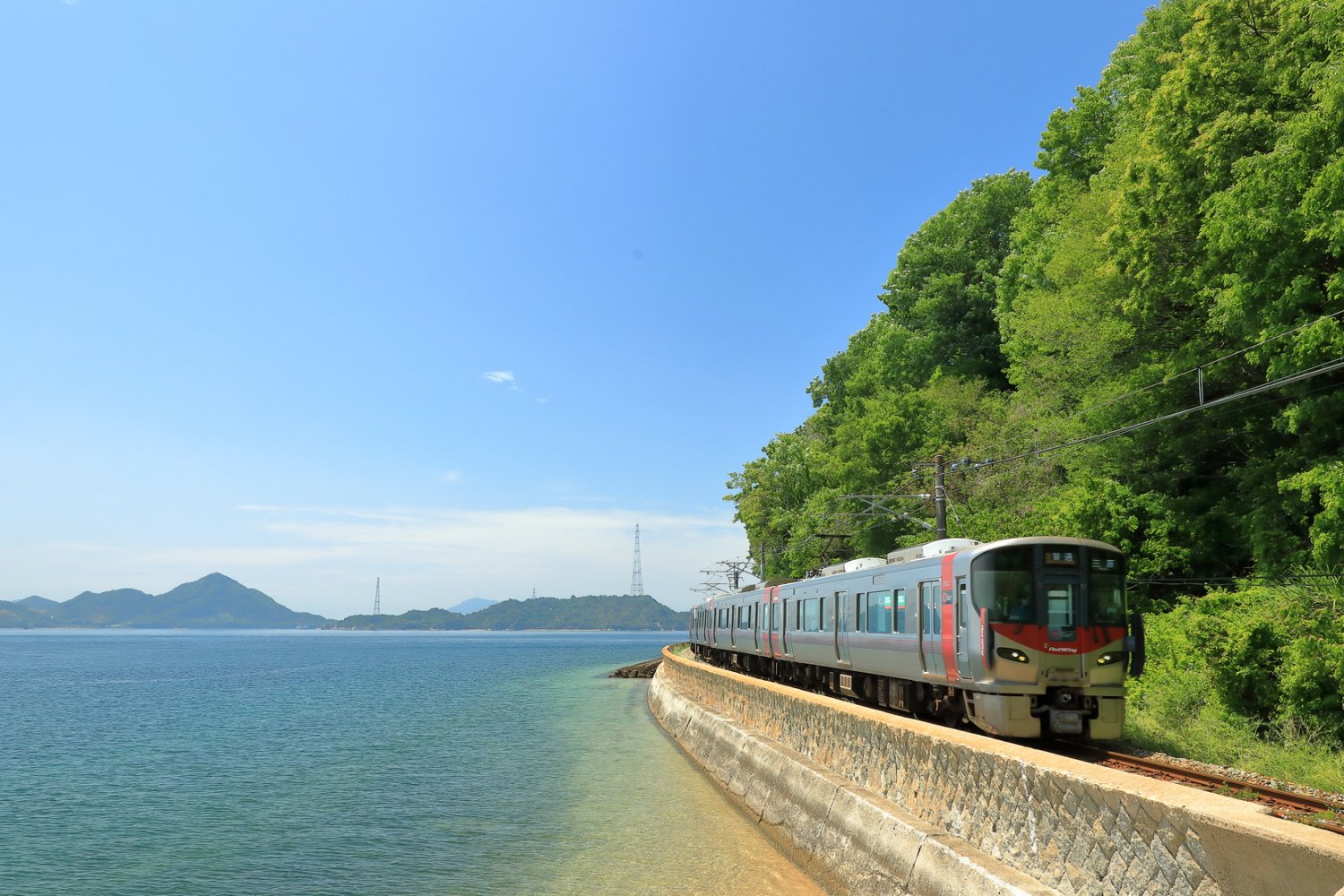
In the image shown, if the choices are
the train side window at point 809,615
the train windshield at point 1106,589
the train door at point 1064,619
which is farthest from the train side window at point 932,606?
the train side window at point 809,615

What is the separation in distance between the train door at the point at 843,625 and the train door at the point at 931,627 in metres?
4.44

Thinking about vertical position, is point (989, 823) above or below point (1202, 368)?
below

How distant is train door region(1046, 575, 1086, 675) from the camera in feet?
45.0

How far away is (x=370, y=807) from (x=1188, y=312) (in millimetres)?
21605

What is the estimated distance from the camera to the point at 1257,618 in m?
14.8

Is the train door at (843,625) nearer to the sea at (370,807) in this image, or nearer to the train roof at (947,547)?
the train roof at (947,547)

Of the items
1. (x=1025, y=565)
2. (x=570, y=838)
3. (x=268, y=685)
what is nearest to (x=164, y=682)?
(x=268, y=685)

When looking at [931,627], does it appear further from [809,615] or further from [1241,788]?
[809,615]

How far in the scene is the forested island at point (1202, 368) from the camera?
14938 mm

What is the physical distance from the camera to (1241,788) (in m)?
10.1

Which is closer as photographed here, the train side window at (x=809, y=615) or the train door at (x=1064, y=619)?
the train door at (x=1064, y=619)

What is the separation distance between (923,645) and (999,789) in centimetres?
885

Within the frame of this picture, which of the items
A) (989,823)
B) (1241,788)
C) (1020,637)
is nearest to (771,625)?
(1020,637)

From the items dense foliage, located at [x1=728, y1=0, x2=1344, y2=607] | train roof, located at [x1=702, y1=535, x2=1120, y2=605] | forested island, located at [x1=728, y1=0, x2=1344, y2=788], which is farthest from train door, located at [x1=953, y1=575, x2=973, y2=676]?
dense foliage, located at [x1=728, y1=0, x2=1344, y2=607]
